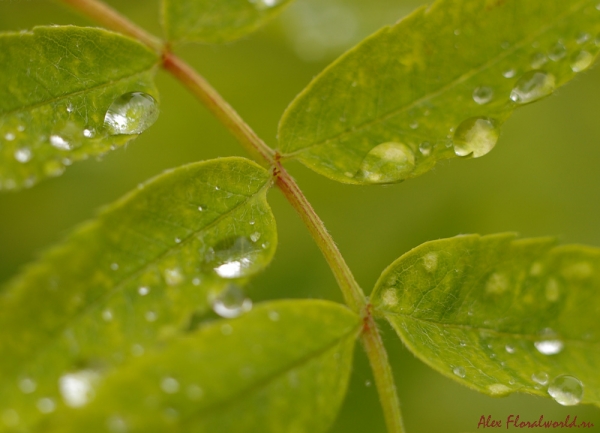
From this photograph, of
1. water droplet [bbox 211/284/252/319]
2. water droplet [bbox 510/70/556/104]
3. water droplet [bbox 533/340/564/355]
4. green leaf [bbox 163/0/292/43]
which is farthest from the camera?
green leaf [bbox 163/0/292/43]

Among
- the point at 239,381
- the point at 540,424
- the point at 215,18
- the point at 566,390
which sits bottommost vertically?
the point at 540,424

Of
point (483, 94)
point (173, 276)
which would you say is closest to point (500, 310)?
point (483, 94)

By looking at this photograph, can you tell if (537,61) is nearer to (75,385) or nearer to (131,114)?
(131,114)

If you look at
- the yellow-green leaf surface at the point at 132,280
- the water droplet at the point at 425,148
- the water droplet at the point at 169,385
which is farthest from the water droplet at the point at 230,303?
the water droplet at the point at 425,148

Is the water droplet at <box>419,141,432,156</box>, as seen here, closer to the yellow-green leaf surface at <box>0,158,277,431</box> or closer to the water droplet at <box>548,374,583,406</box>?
the yellow-green leaf surface at <box>0,158,277,431</box>

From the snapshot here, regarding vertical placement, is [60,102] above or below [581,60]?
above

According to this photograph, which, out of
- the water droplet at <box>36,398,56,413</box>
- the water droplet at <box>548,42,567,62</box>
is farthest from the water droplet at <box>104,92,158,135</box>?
the water droplet at <box>548,42,567,62</box>

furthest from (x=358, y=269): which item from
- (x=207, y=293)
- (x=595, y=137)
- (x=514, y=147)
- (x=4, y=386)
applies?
(x=4, y=386)
